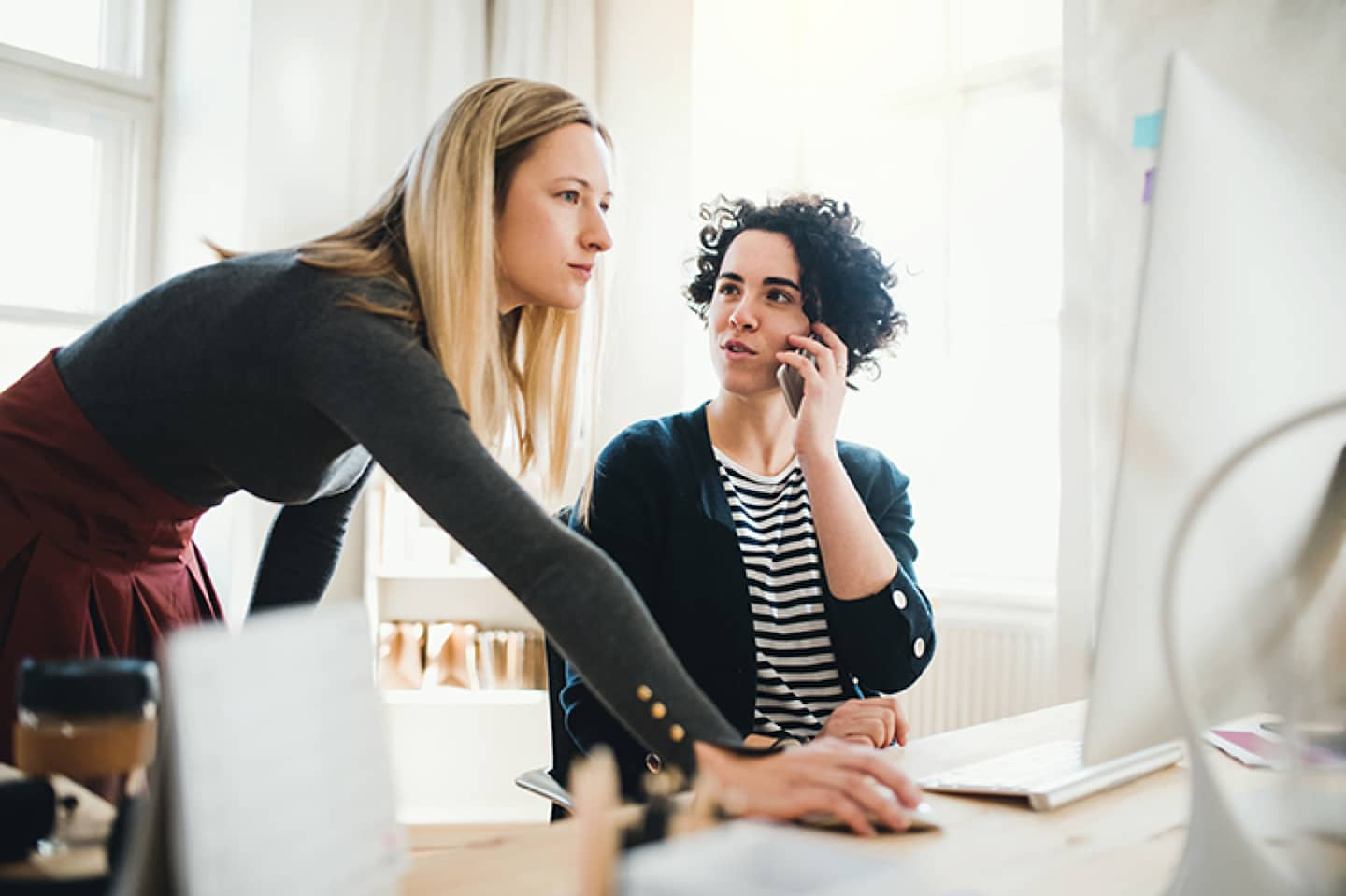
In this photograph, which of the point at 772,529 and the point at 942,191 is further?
the point at 942,191

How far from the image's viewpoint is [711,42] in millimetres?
3578

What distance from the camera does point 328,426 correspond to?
108cm

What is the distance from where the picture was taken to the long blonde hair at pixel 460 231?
1.04 meters

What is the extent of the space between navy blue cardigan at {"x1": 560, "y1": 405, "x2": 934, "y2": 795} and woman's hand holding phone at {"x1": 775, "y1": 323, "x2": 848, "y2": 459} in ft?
0.54

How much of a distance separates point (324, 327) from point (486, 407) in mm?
431

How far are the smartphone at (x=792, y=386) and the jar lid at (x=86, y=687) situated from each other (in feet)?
4.21

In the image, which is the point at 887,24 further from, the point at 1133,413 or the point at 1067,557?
the point at 1133,413

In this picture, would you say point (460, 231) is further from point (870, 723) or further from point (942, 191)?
point (942, 191)

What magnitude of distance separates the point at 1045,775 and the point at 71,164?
3.17 metres

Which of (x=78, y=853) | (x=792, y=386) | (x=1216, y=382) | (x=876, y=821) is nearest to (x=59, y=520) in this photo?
(x=78, y=853)

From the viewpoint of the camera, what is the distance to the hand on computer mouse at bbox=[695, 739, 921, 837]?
0.76 meters

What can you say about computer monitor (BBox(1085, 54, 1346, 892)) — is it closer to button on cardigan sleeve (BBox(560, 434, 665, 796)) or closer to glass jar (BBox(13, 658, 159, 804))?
glass jar (BBox(13, 658, 159, 804))

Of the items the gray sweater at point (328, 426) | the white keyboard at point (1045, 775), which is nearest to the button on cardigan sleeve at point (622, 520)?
the gray sweater at point (328, 426)

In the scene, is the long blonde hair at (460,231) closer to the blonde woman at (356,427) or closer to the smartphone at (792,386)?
the blonde woman at (356,427)
